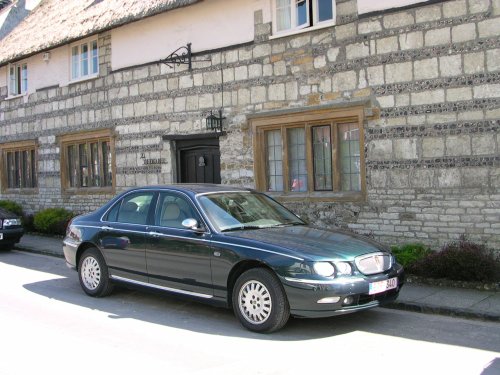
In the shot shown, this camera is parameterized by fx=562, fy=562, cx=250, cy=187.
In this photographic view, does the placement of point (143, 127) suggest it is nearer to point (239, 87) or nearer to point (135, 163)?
point (135, 163)

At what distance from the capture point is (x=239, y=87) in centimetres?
1191

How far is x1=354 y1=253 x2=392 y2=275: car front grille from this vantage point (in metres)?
6.21

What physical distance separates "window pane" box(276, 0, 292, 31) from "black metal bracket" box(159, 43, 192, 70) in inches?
95.0

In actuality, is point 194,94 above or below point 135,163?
above

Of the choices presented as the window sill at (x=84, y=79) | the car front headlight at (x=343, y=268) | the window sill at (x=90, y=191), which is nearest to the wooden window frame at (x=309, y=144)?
the car front headlight at (x=343, y=268)

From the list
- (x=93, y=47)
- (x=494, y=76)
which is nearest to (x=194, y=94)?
(x=93, y=47)

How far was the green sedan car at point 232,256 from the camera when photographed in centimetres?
600

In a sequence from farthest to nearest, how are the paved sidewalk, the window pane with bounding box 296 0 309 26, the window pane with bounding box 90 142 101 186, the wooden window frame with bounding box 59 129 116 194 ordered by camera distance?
the window pane with bounding box 90 142 101 186
the wooden window frame with bounding box 59 129 116 194
the window pane with bounding box 296 0 309 26
the paved sidewalk

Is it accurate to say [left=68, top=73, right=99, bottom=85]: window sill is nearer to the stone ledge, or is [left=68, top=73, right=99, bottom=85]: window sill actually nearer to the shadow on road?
the shadow on road

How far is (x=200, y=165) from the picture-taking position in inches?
517

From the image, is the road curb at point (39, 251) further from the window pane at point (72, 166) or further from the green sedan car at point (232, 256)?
the green sedan car at point (232, 256)

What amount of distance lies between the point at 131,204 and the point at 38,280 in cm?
306

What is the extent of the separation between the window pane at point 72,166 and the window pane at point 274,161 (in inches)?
277

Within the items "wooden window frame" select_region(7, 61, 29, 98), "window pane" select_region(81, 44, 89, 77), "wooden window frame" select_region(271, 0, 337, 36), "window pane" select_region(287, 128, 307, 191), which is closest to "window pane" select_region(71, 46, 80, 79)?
"window pane" select_region(81, 44, 89, 77)
